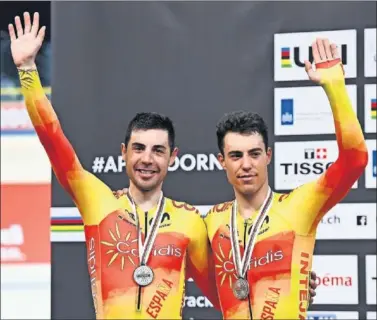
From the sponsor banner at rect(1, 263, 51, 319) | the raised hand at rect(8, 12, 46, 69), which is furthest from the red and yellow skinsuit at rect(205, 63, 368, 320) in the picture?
the sponsor banner at rect(1, 263, 51, 319)

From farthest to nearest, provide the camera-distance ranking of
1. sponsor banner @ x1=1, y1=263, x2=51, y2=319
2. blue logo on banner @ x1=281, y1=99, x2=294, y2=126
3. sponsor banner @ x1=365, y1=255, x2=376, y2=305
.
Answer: sponsor banner @ x1=1, y1=263, x2=51, y2=319 < blue logo on banner @ x1=281, y1=99, x2=294, y2=126 < sponsor banner @ x1=365, y1=255, x2=376, y2=305

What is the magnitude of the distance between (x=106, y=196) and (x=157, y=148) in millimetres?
296

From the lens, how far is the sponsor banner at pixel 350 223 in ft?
17.7

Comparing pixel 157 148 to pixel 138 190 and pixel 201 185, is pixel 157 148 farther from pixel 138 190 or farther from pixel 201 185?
pixel 201 185

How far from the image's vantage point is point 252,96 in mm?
5555

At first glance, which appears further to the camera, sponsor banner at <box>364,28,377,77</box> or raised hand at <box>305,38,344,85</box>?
sponsor banner at <box>364,28,377,77</box>

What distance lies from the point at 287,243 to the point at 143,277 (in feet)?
1.87

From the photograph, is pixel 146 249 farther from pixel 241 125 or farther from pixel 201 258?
pixel 241 125

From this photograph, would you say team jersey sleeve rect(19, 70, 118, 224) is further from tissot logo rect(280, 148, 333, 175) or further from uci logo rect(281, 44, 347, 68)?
uci logo rect(281, 44, 347, 68)

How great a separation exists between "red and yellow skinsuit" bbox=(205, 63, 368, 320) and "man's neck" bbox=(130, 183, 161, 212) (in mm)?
265

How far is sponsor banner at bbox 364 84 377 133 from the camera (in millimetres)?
5395

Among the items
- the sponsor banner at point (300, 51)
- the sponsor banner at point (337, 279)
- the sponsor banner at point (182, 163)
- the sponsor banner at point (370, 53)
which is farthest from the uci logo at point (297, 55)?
the sponsor banner at point (337, 279)

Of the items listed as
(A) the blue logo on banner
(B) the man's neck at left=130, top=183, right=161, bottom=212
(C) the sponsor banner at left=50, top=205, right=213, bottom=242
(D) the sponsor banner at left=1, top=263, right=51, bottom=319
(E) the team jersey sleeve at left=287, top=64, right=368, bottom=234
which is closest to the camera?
(E) the team jersey sleeve at left=287, top=64, right=368, bottom=234

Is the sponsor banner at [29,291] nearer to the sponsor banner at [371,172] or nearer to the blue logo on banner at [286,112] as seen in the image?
the blue logo on banner at [286,112]
